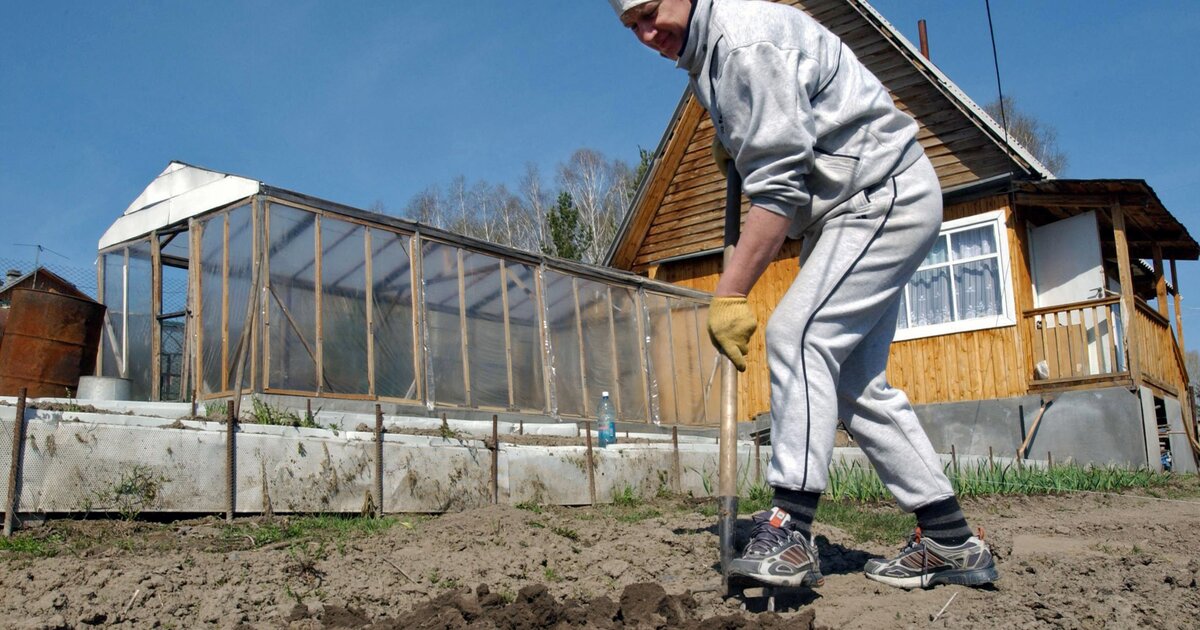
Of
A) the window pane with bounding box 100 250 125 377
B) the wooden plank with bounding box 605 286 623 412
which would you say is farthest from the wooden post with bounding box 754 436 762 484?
the window pane with bounding box 100 250 125 377

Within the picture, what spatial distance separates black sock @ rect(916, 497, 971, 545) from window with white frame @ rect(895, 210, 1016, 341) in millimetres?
11111

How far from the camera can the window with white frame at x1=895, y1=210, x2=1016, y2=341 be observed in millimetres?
13484

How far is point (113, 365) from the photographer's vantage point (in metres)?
13.3

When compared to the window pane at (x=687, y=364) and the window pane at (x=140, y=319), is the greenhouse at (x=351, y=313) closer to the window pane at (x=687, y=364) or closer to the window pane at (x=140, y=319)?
the window pane at (x=140, y=319)

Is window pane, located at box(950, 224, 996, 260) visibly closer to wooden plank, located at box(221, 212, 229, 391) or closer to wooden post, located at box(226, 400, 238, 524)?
wooden plank, located at box(221, 212, 229, 391)

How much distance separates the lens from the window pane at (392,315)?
11.2 m

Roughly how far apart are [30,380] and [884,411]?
37.4ft

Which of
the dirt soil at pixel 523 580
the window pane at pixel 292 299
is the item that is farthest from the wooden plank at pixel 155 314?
the dirt soil at pixel 523 580

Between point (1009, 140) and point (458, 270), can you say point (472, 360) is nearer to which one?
point (458, 270)

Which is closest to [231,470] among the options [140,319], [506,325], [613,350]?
[506,325]

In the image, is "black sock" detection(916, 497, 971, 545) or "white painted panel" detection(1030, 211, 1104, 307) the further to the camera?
"white painted panel" detection(1030, 211, 1104, 307)

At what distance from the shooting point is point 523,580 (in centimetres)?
331

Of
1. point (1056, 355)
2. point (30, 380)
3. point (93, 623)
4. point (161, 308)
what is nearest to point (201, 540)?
point (93, 623)

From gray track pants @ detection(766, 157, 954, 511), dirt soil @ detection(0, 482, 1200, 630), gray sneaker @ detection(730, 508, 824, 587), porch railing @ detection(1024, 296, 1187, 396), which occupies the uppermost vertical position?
porch railing @ detection(1024, 296, 1187, 396)
